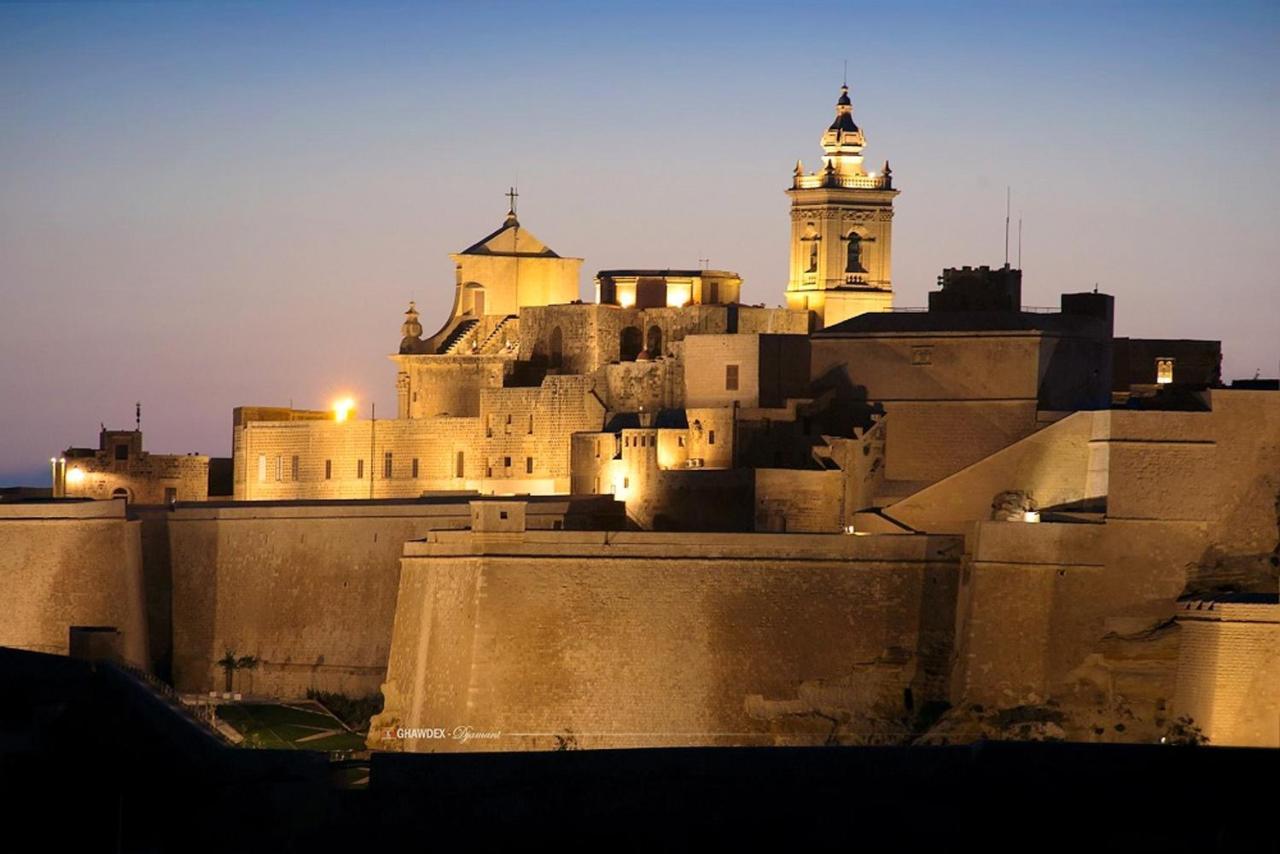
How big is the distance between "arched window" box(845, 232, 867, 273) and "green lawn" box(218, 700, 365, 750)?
60.8 feet

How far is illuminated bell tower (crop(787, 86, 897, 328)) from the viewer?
7125cm

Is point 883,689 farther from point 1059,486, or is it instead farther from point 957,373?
point 957,373

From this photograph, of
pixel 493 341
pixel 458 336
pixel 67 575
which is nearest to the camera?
pixel 67 575

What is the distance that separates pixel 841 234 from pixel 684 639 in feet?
68.0

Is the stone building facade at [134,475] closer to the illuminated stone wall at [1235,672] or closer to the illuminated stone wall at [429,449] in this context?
the illuminated stone wall at [429,449]

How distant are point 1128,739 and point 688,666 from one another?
6827mm

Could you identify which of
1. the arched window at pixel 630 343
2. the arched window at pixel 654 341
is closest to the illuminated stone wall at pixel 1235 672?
the arched window at pixel 654 341

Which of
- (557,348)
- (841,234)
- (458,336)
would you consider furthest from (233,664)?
(841,234)

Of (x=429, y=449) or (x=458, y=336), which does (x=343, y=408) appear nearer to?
(x=458, y=336)

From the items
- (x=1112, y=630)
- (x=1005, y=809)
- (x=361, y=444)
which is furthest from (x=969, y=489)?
(x=361, y=444)

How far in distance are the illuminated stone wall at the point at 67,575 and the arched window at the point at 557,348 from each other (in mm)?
10763

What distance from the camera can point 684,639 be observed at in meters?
52.6

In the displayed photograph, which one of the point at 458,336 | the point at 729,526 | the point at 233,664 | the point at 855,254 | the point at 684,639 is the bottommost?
the point at 233,664

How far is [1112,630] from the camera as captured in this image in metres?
50.5
